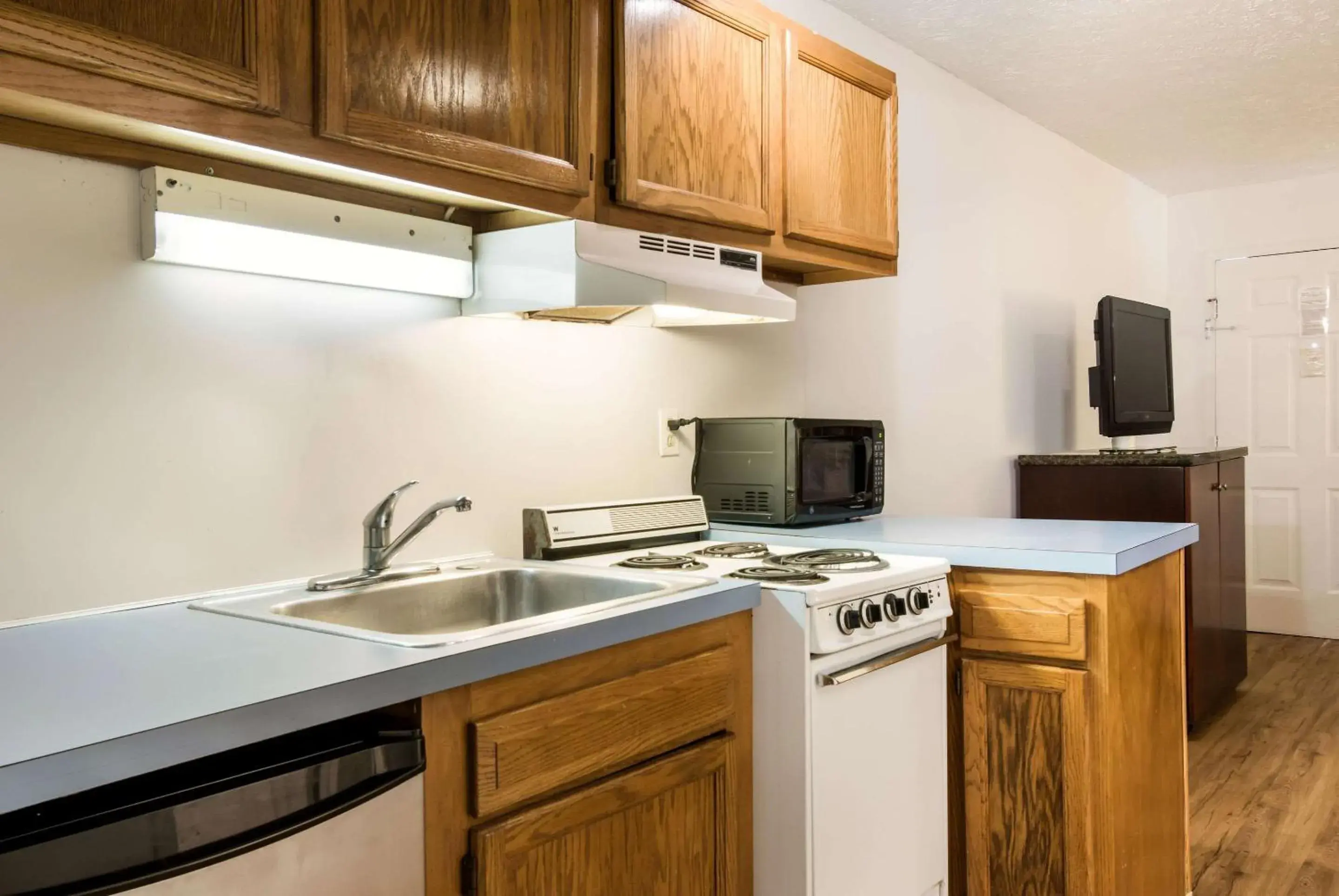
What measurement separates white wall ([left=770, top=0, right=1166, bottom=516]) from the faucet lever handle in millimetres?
1586

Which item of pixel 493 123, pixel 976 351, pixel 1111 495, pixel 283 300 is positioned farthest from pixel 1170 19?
pixel 283 300

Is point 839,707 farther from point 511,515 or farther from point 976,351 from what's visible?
point 976,351

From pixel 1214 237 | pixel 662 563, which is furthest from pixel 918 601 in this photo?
pixel 1214 237

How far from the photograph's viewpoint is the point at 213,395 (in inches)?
64.5

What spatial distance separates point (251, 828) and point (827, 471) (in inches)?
70.9

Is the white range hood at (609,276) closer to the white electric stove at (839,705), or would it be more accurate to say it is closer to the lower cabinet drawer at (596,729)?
the white electric stove at (839,705)

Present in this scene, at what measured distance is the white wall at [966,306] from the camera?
3.24m

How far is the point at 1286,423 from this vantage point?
18.0 ft

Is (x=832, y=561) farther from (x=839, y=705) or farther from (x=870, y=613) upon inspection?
(x=839, y=705)

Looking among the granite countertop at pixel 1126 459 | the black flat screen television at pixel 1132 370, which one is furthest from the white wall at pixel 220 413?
the black flat screen television at pixel 1132 370

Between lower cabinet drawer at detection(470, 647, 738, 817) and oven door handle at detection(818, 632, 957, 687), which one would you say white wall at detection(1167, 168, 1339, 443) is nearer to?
oven door handle at detection(818, 632, 957, 687)

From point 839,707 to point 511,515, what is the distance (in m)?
0.80

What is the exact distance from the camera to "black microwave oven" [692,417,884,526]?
2.45 meters

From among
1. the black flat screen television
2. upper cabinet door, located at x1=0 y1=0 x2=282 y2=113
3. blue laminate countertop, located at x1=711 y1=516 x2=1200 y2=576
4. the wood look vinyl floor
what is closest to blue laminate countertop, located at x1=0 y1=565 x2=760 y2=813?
upper cabinet door, located at x1=0 y1=0 x2=282 y2=113
